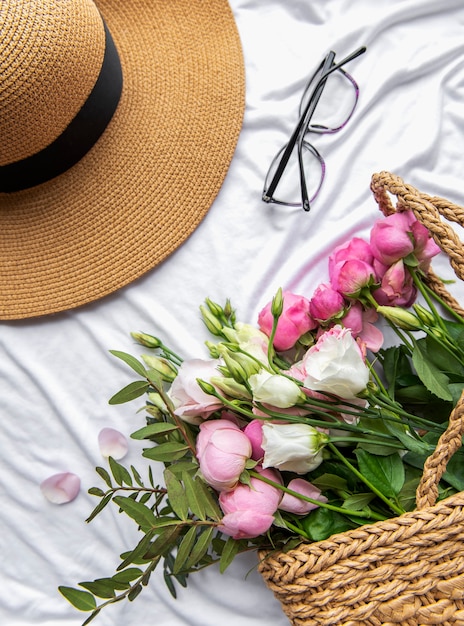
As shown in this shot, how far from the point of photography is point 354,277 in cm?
51

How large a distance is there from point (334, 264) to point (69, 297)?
0.31m

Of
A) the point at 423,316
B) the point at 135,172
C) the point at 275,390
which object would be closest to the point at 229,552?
the point at 275,390

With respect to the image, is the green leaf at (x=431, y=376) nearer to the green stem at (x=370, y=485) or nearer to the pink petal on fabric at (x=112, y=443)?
the green stem at (x=370, y=485)

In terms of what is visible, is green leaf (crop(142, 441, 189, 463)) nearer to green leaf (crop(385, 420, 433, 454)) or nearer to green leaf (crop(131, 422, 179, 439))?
green leaf (crop(131, 422, 179, 439))

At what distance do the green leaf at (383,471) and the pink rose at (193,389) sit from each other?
0.43 feet

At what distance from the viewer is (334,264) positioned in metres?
0.54

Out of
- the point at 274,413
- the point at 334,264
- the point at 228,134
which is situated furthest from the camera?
the point at 228,134

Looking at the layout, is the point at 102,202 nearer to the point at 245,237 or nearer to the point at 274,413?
the point at 245,237

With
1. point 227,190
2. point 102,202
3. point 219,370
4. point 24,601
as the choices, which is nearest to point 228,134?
point 227,190

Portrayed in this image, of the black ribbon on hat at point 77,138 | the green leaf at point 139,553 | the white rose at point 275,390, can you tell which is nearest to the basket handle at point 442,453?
the white rose at point 275,390

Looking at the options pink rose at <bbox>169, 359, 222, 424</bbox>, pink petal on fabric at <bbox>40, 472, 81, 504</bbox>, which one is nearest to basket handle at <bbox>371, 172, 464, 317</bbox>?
pink rose at <bbox>169, 359, 222, 424</bbox>

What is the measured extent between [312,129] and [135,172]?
22 cm

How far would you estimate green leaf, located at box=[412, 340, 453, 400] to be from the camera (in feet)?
1.53

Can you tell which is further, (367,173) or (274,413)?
(367,173)
